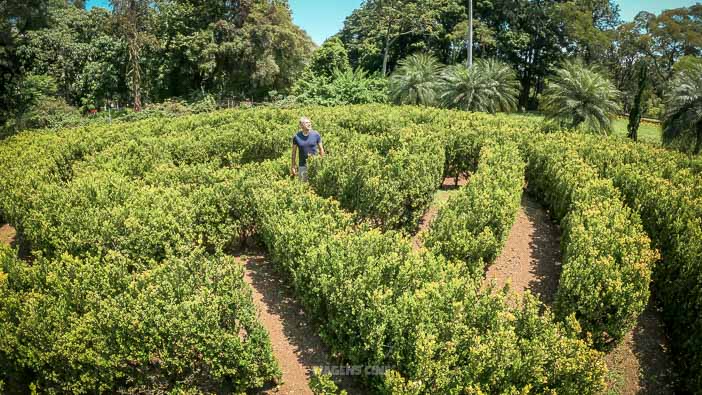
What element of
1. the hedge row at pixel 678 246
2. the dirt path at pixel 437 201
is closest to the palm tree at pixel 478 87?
the dirt path at pixel 437 201

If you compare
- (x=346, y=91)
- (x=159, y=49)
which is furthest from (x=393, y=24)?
(x=159, y=49)

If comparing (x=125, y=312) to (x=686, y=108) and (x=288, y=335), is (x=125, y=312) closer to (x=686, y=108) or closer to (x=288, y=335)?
(x=288, y=335)

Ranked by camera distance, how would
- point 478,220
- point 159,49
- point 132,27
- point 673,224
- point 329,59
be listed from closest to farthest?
1. point 673,224
2. point 478,220
3. point 132,27
4. point 329,59
5. point 159,49

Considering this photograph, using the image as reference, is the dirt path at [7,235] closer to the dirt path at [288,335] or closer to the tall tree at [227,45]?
the dirt path at [288,335]

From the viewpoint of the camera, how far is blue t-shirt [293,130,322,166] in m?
9.70

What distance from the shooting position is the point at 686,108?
1616cm

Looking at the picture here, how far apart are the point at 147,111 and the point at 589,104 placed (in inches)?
981

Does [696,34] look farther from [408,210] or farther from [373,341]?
[373,341]

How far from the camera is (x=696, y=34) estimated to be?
3875 cm

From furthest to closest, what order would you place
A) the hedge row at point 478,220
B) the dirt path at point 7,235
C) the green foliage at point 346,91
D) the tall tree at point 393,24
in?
the tall tree at point 393,24 < the green foliage at point 346,91 < the dirt path at point 7,235 < the hedge row at point 478,220

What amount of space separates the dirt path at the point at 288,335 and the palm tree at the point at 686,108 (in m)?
16.5

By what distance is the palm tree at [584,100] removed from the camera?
51.2ft

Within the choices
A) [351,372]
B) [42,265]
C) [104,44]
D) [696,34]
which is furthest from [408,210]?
[696,34]

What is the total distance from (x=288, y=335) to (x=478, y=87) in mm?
16505
